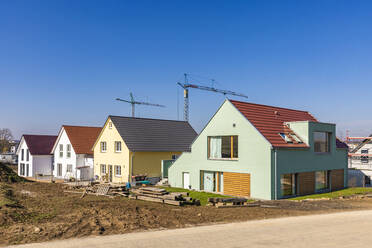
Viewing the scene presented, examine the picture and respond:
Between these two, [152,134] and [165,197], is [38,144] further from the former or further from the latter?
[165,197]

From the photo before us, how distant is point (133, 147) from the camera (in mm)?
34000

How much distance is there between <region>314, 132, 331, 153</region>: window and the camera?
2775 centimetres

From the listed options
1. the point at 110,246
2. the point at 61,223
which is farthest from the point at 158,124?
the point at 110,246

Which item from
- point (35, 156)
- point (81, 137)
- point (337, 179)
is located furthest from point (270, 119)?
point (35, 156)

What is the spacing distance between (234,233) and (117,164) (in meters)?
24.2

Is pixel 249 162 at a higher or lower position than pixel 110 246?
higher

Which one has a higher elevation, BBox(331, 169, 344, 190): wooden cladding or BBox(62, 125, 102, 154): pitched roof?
BBox(62, 125, 102, 154): pitched roof

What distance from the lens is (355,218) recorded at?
16.2 m

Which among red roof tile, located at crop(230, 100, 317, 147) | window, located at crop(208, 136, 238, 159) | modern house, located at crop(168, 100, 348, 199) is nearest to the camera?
modern house, located at crop(168, 100, 348, 199)

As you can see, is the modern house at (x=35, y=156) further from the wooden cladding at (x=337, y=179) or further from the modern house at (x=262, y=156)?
the wooden cladding at (x=337, y=179)

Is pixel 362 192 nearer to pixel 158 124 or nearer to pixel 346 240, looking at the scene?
pixel 346 240

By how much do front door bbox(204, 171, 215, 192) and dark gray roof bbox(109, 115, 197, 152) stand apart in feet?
28.7

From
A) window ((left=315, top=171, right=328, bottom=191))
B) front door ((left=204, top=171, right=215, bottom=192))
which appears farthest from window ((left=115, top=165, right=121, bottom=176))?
window ((left=315, top=171, right=328, bottom=191))

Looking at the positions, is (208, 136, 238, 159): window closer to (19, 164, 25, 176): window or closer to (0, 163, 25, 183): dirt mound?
(0, 163, 25, 183): dirt mound
